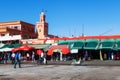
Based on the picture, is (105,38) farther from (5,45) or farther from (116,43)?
(5,45)

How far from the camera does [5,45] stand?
175 feet

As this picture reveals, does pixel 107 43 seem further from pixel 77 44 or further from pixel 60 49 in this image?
pixel 60 49

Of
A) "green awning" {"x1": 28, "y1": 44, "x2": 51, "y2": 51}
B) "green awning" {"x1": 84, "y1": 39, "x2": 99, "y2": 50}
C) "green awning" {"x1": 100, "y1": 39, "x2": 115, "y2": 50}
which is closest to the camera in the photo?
"green awning" {"x1": 100, "y1": 39, "x2": 115, "y2": 50}

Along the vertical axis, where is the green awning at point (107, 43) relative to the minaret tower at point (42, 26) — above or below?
below

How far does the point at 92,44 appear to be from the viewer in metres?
47.6

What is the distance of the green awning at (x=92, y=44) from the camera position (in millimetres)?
46622

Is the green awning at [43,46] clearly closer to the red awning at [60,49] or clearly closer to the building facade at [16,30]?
the red awning at [60,49]

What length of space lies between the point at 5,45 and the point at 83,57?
14.1 metres

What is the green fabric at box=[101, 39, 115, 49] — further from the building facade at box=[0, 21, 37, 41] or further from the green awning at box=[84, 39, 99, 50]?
the building facade at box=[0, 21, 37, 41]

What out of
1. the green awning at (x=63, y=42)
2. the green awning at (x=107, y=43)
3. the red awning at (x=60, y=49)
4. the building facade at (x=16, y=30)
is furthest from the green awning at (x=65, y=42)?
the building facade at (x=16, y=30)

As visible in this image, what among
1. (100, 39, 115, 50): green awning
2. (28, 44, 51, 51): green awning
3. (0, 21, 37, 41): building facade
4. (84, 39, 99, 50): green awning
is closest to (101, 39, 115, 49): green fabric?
(100, 39, 115, 50): green awning

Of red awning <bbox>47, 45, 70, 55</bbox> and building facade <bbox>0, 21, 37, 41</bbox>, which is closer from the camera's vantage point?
red awning <bbox>47, 45, 70, 55</bbox>

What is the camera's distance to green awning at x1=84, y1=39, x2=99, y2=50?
46622 mm

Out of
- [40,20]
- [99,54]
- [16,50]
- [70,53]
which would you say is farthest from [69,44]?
[40,20]
